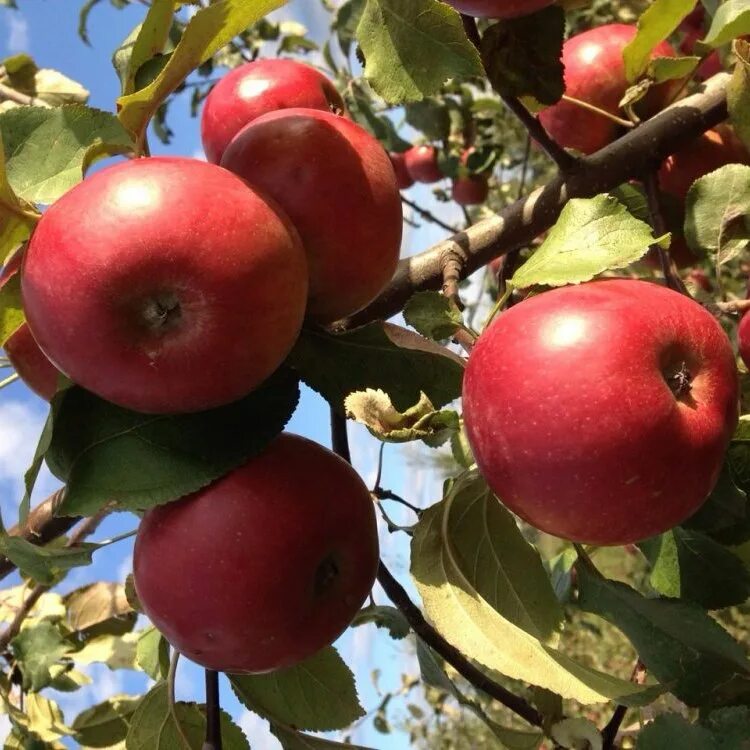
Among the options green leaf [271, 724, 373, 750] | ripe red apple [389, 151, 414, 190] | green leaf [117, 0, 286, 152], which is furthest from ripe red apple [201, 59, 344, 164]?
ripe red apple [389, 151, 414, 190]

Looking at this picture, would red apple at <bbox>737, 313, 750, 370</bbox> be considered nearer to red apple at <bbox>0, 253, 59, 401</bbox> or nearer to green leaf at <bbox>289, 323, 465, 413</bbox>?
green leaf at <bbox>289, 323, 465, 413</bbox>

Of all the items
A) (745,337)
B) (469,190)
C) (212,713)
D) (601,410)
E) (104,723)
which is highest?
(601,410)

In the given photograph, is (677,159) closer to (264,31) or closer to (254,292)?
(254,292)

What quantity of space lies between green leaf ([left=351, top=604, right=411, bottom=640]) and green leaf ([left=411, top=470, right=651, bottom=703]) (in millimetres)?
242

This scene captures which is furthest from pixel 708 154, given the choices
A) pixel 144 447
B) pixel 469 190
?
pixel 469 190

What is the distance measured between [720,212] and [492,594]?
34cm

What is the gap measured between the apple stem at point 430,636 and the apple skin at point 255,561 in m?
0.12

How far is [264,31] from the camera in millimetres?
1684

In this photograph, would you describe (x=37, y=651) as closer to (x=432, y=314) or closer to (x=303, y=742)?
(x=303, y=742)

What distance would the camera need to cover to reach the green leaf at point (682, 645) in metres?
0.52

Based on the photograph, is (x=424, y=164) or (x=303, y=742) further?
(x=424, y=164)

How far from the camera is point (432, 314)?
515 mm

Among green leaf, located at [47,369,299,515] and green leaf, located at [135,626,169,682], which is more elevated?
green leaf, located at [47,369,299,515]

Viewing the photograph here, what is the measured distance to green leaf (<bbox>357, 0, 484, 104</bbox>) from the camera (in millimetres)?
509
